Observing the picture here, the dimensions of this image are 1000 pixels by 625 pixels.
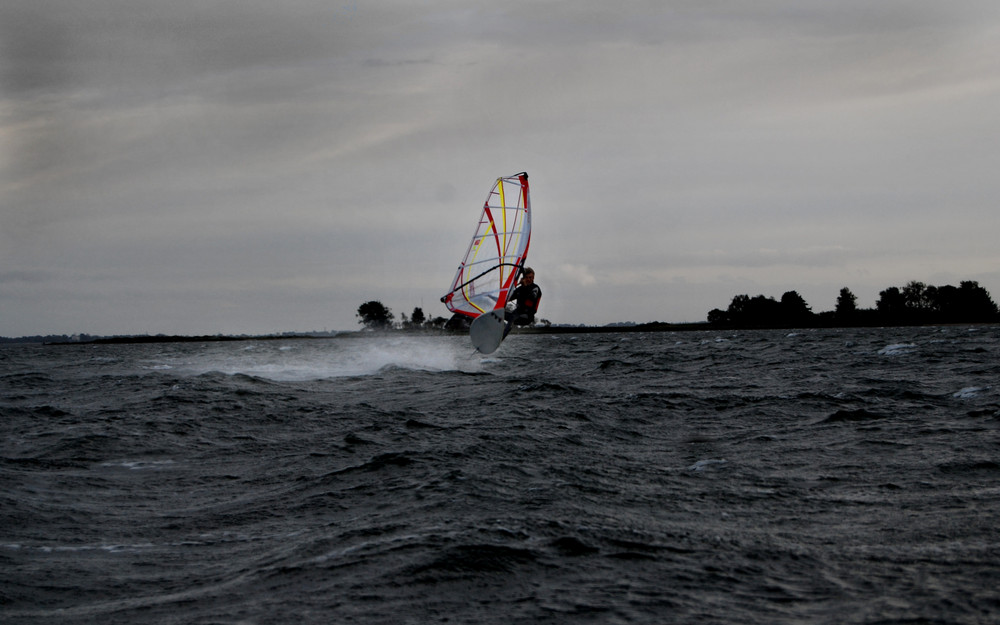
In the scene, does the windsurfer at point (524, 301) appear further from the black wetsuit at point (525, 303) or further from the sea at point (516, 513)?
the sea at point (516, 513)

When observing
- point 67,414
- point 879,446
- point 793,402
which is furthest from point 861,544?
point 67,414

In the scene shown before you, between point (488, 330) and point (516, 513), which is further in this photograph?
point (488, 330)

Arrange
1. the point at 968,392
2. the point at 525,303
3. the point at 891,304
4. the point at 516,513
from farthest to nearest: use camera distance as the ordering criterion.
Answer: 1. the point at 891,304
2. the point at 525,303
3. the point at 968,392
4. the point at 516,513

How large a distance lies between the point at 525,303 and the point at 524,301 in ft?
0.18

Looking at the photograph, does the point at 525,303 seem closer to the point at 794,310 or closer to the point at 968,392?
the point at 968,392

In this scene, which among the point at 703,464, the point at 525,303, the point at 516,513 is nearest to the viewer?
the point at 516,513

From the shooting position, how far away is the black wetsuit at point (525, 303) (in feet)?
64.1

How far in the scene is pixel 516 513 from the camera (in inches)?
344

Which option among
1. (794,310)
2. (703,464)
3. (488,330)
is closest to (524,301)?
(488,330)

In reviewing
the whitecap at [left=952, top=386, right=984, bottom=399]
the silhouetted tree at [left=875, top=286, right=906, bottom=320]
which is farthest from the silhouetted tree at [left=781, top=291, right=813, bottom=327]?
the whitecap at [left=952, top=386, right=984, bottom=399]

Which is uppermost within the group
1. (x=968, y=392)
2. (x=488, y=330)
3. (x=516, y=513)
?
(x=488, y=330)

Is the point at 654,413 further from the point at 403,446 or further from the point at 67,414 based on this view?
the point at 67,414

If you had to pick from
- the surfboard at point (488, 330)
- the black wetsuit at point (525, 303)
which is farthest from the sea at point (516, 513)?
the black wetsuit at point (525, 303)

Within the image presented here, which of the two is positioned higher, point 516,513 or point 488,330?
point 488,330
